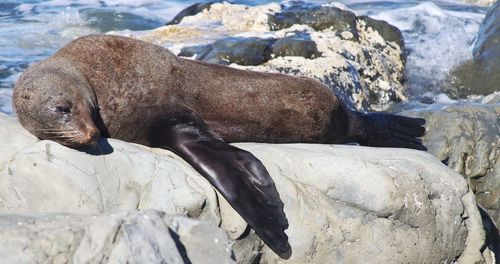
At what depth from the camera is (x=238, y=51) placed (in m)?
9.66

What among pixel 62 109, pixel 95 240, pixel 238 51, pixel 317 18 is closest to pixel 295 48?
pixel 238 51

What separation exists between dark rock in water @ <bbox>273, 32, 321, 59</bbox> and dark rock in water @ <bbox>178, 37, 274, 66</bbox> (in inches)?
3.7

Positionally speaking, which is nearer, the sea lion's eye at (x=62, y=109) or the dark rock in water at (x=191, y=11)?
the sea lion's eye at (x=62, y=109)

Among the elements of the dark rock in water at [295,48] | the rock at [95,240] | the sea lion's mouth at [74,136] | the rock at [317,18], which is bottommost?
the rock at [317,18]

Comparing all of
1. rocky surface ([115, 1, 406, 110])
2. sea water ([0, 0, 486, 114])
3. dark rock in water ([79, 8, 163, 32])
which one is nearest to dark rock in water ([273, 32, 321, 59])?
rocky surface ([115, 1, 406, 110])

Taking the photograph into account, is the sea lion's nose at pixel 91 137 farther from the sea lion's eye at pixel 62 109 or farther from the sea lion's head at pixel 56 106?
the sea lion's eye at pixel 62 109

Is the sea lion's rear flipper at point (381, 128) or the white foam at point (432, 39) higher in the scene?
the sea lion's rear flipper at point (381, 128)

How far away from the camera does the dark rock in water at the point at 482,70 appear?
1123 cm

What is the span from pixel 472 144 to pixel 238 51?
2.91 metres

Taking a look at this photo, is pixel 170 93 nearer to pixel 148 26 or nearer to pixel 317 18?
pixel 317 18

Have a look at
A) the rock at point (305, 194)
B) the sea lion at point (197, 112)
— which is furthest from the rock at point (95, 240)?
the sea lion at point (197, 112)

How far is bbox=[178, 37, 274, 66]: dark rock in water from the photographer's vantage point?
957 cm

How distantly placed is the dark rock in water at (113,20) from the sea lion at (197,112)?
8921mm

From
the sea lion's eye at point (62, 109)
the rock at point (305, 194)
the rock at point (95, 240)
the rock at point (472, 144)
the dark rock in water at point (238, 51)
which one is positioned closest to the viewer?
the rock at point (95, 240)
